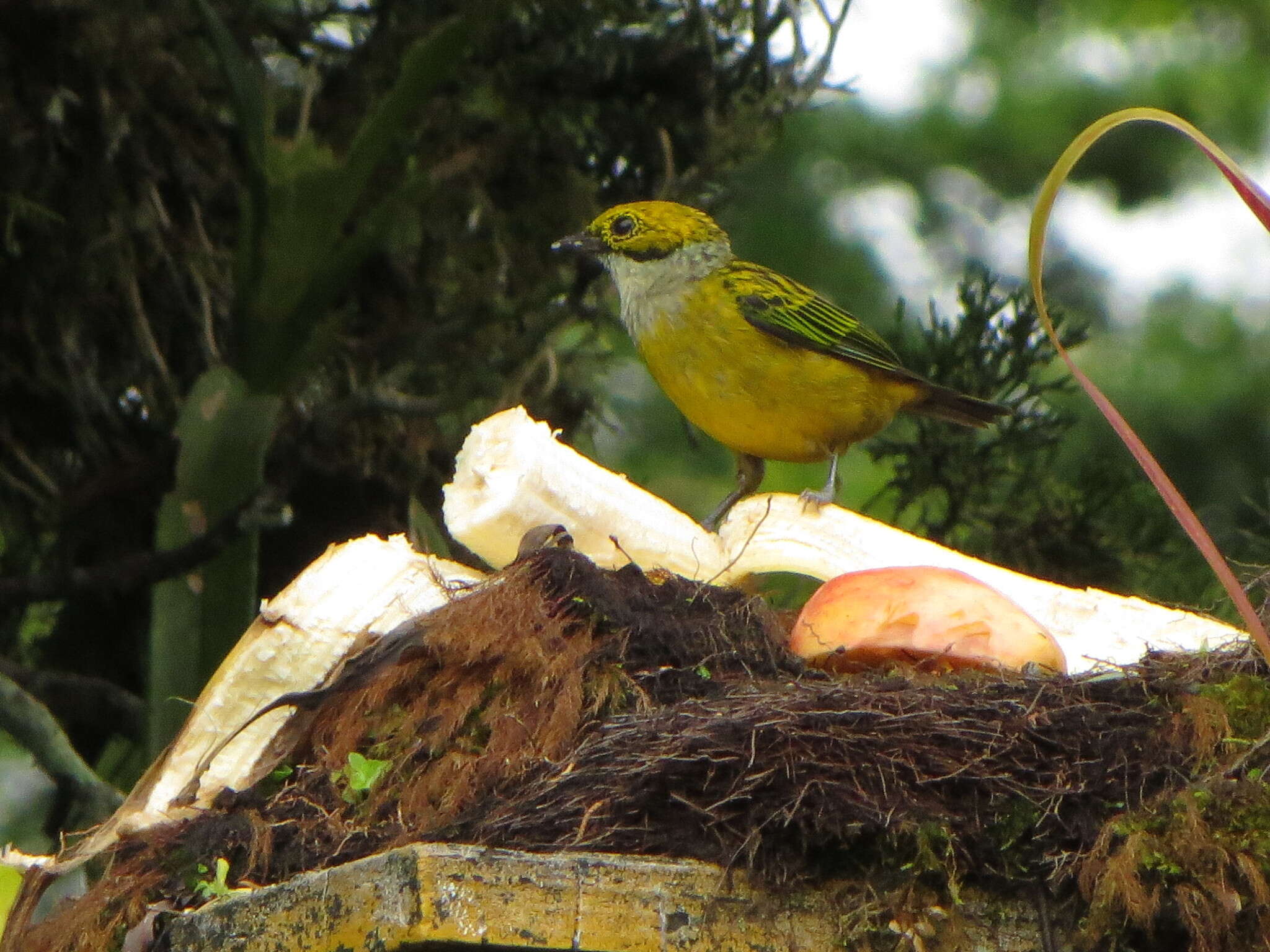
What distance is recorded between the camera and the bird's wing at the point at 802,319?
4559mm

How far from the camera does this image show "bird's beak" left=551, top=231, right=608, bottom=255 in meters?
4.51

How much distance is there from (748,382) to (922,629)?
1.80m

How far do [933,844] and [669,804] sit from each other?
0.98 ft

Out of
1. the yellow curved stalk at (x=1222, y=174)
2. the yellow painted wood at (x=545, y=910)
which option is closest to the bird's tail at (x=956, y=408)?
the yellow curved stalk at (x=1222, y=174)

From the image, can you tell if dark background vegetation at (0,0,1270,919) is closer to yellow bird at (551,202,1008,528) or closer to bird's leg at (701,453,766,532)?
yellow bird at (551,202,1008,528)

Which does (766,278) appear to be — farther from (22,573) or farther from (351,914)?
(351,914)

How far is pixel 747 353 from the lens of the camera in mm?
4488

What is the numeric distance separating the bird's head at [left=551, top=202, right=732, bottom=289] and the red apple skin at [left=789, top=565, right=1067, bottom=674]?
193 cm

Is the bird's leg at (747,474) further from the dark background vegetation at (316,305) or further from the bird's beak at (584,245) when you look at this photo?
the bird's beak at (584,245)

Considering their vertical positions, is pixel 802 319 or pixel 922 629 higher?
pixel 922 629

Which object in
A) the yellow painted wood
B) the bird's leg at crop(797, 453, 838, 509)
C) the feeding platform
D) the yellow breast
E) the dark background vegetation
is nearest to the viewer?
the yellow painted wood

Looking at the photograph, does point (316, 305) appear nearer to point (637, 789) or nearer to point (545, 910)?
point (637, 789)

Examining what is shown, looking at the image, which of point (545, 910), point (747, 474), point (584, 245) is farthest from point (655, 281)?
point (545, 910)

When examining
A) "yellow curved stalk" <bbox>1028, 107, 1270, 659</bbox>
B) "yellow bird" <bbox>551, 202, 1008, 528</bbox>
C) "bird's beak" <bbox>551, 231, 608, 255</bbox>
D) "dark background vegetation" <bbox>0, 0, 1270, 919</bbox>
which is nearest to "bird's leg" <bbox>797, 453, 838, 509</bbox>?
"yellow bird" <bbox>551, 202, 1008, 528</bbox>
